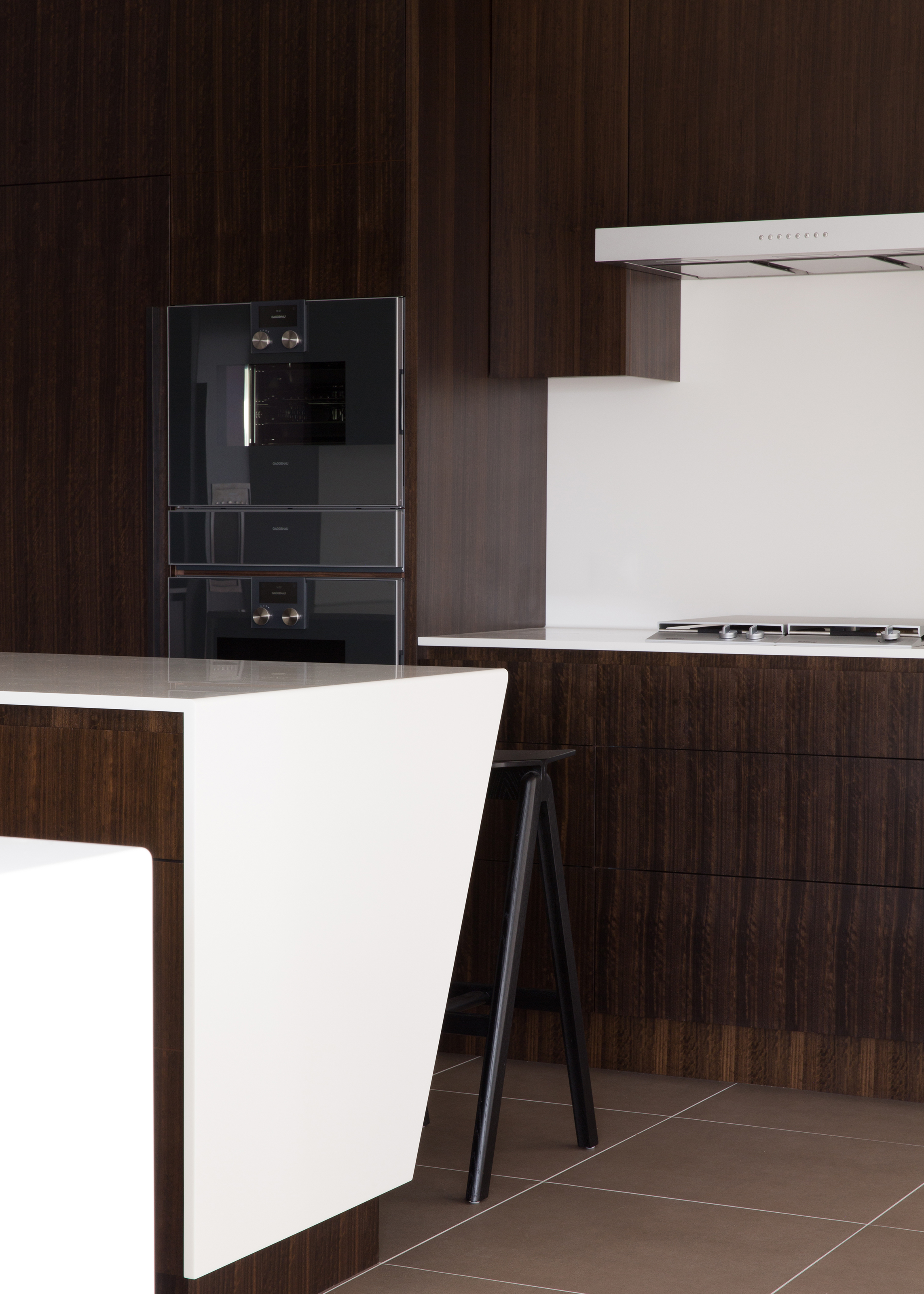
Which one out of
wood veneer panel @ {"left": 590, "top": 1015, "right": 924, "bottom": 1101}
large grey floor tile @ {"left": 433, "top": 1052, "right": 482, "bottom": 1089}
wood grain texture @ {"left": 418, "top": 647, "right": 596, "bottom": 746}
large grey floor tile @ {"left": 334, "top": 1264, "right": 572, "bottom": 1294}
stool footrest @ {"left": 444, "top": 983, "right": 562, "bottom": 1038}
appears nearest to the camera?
large grey floor tile @ {"left": 334, "top": 1264, "right": 572, "bottom": 1294}

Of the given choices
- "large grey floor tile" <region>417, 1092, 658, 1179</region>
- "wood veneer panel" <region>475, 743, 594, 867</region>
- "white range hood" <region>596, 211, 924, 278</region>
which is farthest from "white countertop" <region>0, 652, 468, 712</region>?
"white range hood" <region>596, 211, 924, 278</region>

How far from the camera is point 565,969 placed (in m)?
3.02

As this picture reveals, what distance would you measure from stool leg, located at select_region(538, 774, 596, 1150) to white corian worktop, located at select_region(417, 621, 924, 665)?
1.91 feet

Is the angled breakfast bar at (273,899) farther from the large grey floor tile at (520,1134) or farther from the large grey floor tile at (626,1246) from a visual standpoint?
the large grey floor tile at (520,1134)

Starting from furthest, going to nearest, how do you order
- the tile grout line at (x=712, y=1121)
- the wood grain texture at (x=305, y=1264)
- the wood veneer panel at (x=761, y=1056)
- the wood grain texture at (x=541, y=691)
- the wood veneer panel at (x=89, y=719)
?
the wood grain texture at (x=541, y=691) → the wood veneer panel at (x=761, y=1056) → the tile grout line at (x=712, y=1121) → the wood grain texture at (x=305, y=1264) → the wood veneer panel at (x=89, y=719)

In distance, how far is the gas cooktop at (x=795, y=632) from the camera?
11.5 feet

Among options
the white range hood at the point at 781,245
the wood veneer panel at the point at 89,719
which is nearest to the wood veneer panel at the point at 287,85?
the white range hood at the point at 781,245

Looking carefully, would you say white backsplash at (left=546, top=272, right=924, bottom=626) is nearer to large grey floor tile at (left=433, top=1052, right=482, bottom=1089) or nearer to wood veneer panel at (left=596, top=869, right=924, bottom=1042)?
wood veneer panel at (left=596, top=869, right=924, bottom=1042)

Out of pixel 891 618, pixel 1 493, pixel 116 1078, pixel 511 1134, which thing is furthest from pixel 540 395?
pixel 116 1078

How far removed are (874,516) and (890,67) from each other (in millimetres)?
1025

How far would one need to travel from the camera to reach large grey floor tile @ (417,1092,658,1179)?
3.00 metres

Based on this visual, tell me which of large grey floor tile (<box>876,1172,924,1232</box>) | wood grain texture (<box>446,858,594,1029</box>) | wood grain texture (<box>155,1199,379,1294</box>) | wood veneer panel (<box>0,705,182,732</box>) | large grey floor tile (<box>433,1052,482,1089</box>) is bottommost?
large grey floor tile (<box>433,1052,482,1089</box>)

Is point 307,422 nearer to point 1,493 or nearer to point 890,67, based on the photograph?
point 1,493

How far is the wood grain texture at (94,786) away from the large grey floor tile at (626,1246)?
932mm
